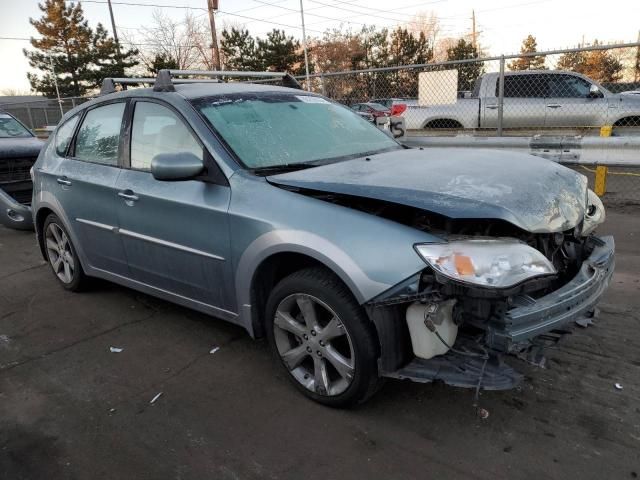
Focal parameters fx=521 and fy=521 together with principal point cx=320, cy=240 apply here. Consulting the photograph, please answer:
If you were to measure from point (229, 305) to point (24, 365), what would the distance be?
5.08 feet

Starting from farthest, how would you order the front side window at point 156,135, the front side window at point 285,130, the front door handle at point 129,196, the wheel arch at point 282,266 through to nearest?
1. the front door handle at point 129,196
2. the front side window at point 156,135
3. the front side window at point 285,130
4. the wheel arch at point 282,266

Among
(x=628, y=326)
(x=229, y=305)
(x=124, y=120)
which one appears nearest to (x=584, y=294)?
(x=628, y=326)

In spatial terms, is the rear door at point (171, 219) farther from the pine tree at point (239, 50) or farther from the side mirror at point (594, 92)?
the pine tree at point (239, 50)

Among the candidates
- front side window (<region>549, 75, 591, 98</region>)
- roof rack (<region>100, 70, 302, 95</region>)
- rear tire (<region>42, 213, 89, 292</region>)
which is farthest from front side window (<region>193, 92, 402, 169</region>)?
front side window (<region>549, 75, 591, 98</region>)

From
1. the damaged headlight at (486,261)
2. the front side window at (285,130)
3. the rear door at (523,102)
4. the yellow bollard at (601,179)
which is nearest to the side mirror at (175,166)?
the front side window at (285,130)

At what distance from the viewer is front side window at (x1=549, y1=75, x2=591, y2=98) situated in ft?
31.8

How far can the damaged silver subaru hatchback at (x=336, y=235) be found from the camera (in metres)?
2.35

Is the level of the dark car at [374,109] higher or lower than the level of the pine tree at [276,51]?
lower

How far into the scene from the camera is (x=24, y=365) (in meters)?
3.53

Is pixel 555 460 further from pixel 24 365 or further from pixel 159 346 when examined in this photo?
pixel 24 365

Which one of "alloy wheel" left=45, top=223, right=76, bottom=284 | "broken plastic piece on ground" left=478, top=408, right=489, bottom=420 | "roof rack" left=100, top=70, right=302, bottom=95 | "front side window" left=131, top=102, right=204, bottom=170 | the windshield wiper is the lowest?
"broken plastic piece on ground" left=478, top=408, right=489, bottom=420

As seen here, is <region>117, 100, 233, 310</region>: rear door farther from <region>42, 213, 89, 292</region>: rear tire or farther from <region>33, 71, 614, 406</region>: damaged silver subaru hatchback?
<region>42, 213, 89, 292</region>: rear tire

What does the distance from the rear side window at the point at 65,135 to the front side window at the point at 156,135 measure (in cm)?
108

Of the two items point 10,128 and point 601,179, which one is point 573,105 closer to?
point 601,179
